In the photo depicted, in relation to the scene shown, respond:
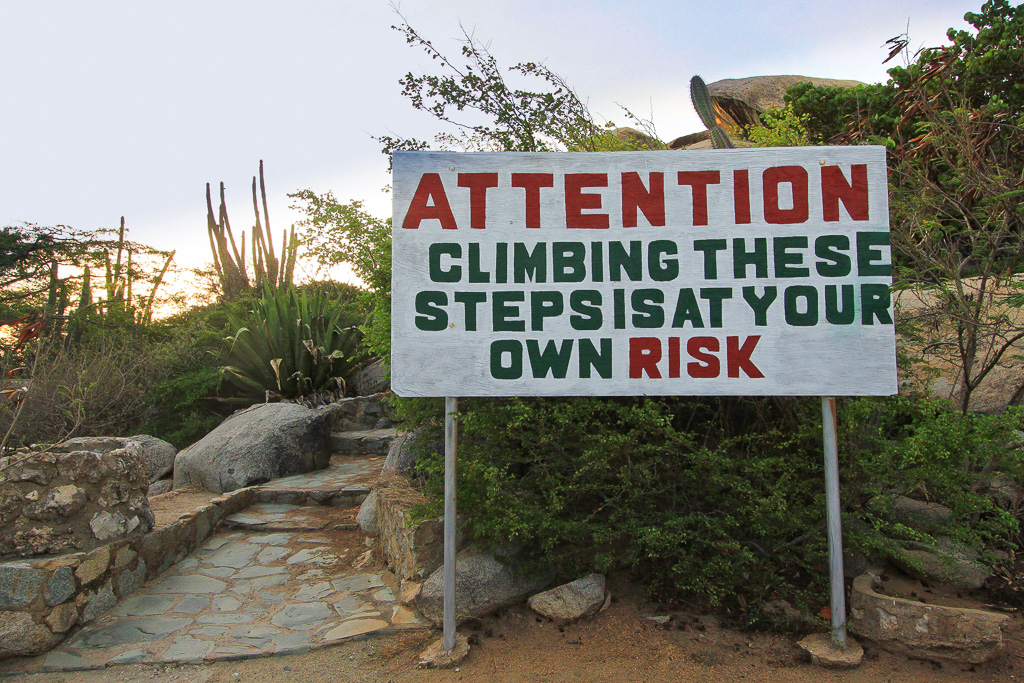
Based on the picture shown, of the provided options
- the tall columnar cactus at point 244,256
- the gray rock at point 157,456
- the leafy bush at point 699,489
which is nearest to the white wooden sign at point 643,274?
the leafy bush at point 699,489

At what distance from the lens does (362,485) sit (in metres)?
6.26

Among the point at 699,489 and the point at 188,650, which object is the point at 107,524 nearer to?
the point at 188,650

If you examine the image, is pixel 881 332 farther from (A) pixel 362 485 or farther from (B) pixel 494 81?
(A) pixel 362 485

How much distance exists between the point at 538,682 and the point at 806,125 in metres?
9.40

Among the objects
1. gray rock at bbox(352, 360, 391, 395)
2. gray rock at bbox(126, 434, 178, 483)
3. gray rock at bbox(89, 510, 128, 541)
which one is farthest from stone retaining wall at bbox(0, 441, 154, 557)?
gray rock at bbox(352, 360, 391, 395)

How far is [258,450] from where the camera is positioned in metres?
6.61

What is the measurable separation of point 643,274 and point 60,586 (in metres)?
3.63

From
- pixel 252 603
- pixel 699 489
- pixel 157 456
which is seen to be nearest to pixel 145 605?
pixel 252 603

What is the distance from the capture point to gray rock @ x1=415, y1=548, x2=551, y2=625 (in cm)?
375

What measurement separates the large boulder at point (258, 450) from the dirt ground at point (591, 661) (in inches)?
118

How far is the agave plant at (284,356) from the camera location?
9.02 metres

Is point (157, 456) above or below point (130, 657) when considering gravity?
above

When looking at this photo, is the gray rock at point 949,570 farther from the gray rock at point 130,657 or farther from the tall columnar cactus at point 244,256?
the tall columnar cactus at point 244,256

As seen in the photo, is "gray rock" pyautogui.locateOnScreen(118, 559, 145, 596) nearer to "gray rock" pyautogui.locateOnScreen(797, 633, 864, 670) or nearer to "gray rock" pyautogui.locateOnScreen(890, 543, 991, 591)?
"gray rock" pyautogui.locateOnScreen(797, 633, 864, 670)
